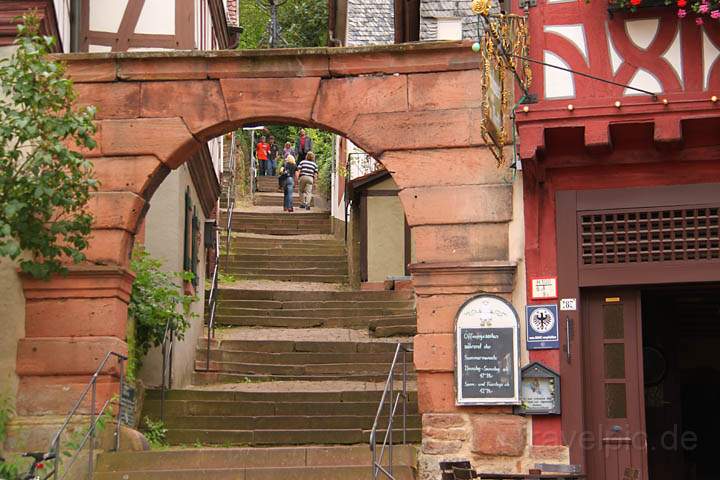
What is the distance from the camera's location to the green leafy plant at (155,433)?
49.6 ft

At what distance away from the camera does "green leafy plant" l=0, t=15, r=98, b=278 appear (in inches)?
466

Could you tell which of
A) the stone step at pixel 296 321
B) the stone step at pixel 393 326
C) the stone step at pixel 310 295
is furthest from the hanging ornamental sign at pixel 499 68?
the stone step at pixel 310 295

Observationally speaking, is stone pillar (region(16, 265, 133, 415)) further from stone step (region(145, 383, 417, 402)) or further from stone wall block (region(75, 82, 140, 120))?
stone step (region(145, 383, 417, 402))

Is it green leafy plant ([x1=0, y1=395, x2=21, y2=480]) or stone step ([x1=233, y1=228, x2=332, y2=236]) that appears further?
stone step ([x1=233, y1=228, x2=332, y2=236])

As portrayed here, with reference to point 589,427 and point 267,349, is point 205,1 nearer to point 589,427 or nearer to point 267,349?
point 267,349

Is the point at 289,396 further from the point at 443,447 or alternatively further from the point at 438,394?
the point at 443,447

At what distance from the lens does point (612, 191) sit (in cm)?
1261

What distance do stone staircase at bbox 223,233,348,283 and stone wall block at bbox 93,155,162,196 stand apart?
38.0 feet

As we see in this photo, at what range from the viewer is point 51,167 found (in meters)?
11.9

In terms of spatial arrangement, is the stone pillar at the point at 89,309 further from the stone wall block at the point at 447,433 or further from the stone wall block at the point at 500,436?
the stone wall block at the point at 500,436

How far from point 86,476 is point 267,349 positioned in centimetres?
733

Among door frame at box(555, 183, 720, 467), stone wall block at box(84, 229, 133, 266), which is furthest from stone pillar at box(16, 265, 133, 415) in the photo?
door frame at box(555, 183, 720, 467)

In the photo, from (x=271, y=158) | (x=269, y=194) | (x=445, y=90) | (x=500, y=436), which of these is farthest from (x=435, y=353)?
(x=271, y=158)

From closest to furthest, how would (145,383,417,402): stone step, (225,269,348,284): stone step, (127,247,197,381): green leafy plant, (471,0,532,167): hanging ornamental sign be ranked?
(471,0,532,167): hanging ornamental sign
(127,247,197,381): green leafy plant
(145,383,417,402): stone step
(225,269,348,284): stone step
